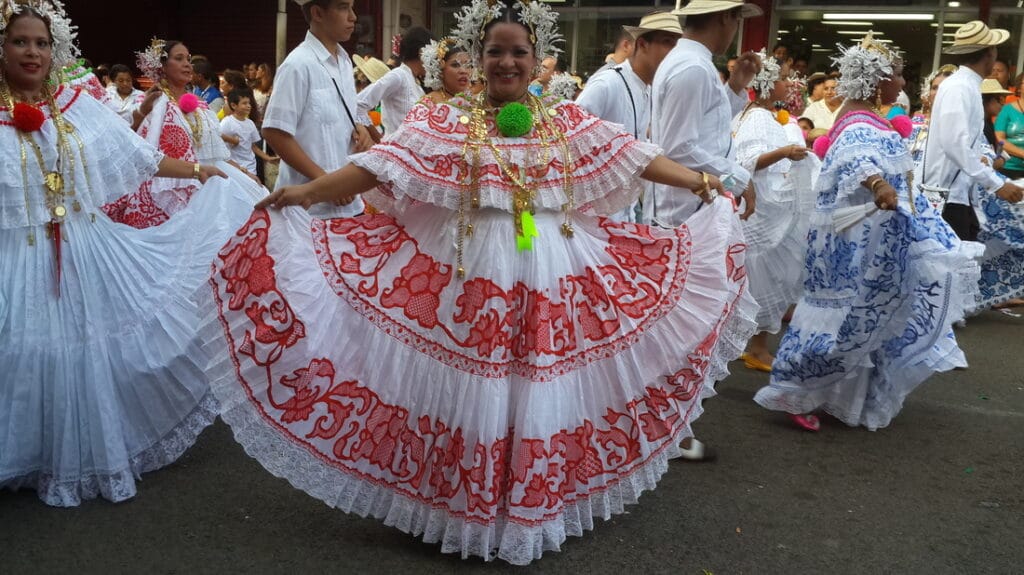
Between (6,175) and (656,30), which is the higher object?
(656,30)

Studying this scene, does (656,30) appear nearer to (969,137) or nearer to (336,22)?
(336,22)

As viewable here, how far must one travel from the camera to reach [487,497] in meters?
3.30

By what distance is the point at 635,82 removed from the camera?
5441 millimetres

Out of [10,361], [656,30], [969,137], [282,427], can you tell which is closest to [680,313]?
[282,427]

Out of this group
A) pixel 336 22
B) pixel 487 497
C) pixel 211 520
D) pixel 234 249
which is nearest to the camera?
pixel 487 497

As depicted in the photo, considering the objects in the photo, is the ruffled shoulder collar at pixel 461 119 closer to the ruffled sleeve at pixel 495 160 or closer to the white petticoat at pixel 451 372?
the ruffled sleeve at pixel 495 160

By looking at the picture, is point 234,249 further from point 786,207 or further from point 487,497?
point 786,207

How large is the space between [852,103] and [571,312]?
2.67 meters

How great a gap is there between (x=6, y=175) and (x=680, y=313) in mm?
2816

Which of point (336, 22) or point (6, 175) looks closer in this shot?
point (6, 175)

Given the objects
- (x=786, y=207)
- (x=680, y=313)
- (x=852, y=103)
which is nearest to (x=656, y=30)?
(x=852, y=103)

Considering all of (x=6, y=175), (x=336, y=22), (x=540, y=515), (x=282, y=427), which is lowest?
(x=540, y=515)

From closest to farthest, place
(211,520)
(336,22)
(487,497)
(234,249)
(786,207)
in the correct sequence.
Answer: (487,497), (234,249), (211,520), (336,22), (786,207)

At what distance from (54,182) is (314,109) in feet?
3.94
